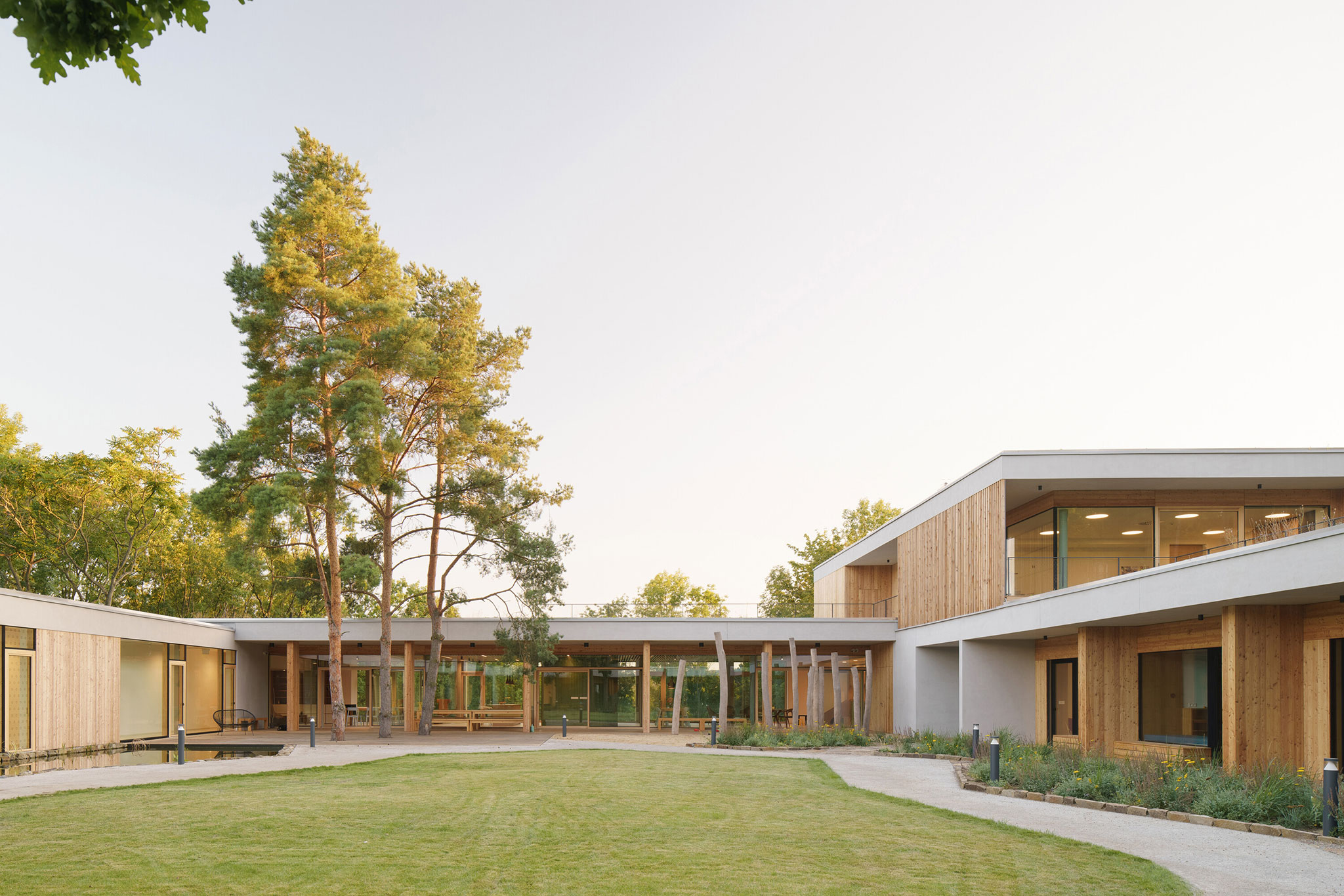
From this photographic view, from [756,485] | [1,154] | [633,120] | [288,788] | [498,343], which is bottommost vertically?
[288,788]

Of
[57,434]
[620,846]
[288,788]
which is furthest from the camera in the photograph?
[57,434]

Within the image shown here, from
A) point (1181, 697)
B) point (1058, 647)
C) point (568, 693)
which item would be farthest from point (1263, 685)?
point (568, 693)

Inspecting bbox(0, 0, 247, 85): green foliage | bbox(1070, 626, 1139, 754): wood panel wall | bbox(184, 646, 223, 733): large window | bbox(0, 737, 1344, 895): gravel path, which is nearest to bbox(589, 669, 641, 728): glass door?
bbox(184, 646, 223, 733): large window

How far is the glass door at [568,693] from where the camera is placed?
32.4 m

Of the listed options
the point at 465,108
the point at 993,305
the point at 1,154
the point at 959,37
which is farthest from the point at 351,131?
the point at 993,305

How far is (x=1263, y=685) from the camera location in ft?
45.5

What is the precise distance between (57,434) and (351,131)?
81.4ft

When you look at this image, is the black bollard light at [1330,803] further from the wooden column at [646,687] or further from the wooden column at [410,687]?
the wooden column at [410,687]

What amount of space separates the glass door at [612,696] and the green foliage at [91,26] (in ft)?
96.9

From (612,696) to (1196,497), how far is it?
1825cm

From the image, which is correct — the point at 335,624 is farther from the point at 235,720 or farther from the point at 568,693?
the point at 568,693

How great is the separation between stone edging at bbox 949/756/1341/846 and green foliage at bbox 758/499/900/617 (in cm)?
4015

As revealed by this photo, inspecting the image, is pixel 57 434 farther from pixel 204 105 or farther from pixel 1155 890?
pixel 1155 890

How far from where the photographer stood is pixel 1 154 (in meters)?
19.9
